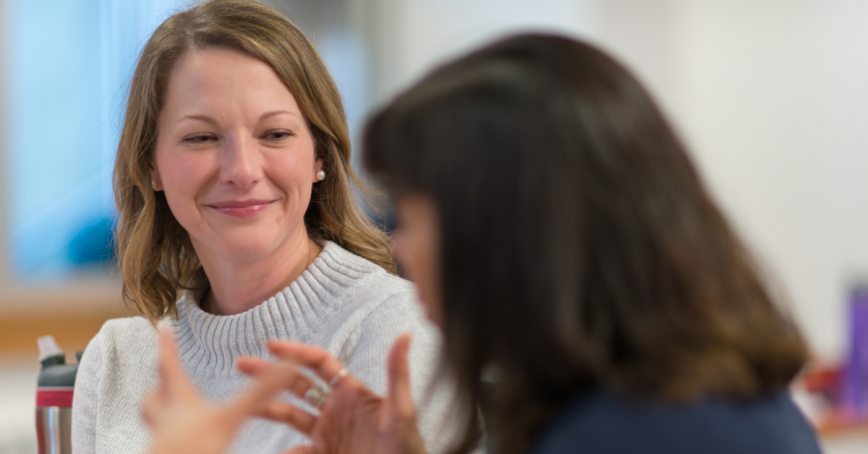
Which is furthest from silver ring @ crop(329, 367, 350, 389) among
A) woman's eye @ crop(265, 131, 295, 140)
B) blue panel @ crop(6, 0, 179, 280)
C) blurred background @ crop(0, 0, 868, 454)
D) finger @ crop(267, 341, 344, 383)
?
blue panel @ crop(6, 0, 179, 280)

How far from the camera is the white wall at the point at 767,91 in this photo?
3350mm

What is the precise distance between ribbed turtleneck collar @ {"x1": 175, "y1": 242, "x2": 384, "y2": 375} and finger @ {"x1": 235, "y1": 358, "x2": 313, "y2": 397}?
38 centimetres

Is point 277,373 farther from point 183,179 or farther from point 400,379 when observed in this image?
point 183,179

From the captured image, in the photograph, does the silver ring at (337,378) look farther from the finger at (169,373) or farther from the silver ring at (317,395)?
the finger at (169,373)

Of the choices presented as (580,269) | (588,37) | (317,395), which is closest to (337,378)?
(317,395)

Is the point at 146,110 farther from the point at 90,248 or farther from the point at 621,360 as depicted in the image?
the point at 90,248

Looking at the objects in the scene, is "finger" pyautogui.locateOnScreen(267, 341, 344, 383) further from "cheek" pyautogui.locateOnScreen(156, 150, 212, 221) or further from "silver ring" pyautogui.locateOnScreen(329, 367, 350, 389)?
"cheek" pyautogui.locateOnScreen(156, 150, 212, 221)

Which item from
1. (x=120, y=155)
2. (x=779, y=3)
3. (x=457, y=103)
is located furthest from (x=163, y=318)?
(x=779, y=3)

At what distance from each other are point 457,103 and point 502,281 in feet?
0.52

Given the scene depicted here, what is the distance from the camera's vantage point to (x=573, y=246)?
2.13 feet

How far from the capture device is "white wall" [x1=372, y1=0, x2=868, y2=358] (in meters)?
3.35

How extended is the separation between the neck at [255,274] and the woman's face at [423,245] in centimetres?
57

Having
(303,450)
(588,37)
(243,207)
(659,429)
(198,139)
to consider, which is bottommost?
(303,450)

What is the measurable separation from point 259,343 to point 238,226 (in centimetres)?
19
